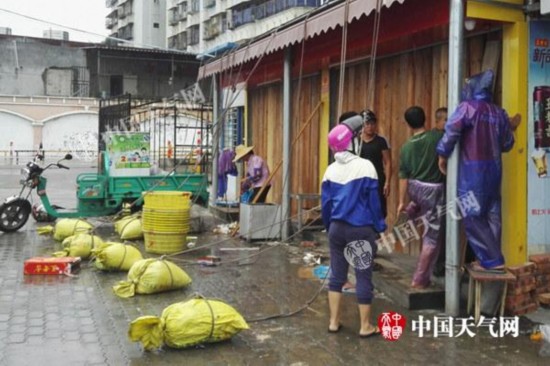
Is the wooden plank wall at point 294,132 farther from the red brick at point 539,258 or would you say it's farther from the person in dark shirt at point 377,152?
the red brick at point 539,258

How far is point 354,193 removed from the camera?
16.7 ft

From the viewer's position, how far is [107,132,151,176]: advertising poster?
12.1 metres

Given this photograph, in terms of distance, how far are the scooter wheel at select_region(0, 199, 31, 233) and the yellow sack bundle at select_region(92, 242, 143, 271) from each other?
3.99 m

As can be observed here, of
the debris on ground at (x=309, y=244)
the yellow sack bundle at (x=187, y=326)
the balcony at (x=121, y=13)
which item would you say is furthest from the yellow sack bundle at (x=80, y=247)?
the balcony at (x=121, y=13)

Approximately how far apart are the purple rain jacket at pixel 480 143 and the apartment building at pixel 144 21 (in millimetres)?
72295

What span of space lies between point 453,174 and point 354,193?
3.54 ft

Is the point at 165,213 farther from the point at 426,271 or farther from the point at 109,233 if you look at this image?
the point at 426,271

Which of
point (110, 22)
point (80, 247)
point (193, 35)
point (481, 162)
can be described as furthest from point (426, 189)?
point (110, 22)

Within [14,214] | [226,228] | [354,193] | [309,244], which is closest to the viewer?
[354,193]

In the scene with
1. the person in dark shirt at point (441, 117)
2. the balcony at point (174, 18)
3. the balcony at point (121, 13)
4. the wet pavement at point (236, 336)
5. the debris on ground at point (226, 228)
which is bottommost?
the wet pavement at point (236, 336)

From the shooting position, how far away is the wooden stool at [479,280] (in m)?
5.38

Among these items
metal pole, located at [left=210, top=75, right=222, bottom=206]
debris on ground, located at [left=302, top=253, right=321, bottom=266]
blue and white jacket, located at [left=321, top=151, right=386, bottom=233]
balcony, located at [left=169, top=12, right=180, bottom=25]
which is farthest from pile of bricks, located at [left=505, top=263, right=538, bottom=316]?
balcony, located at [left=169, top=12, right=180, bottom=25]

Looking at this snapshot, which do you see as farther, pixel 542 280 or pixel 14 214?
pixel 14 214

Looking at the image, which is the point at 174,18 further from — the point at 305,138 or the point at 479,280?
the point at 479,280
